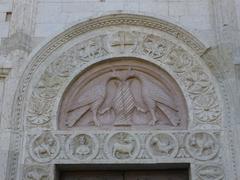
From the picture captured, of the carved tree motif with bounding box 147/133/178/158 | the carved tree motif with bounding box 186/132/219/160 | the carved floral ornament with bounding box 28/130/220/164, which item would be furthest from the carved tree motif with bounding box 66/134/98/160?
the carved tree motif with bounding box 186/132/219/160

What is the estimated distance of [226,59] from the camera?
22.9 ft

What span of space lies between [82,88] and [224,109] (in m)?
2.47

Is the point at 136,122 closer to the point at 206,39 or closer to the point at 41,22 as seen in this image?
the point at 206,39

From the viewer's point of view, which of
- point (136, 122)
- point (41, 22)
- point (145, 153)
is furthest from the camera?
point (41, 22)

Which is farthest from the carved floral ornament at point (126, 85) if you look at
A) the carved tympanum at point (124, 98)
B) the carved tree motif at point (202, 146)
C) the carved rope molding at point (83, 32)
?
the carved tree motif at point (202, 146)

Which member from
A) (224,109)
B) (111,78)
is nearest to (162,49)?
(111,78)

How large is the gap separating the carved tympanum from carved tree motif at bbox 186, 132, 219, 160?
0.36 metres

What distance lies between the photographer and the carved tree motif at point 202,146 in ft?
21.4

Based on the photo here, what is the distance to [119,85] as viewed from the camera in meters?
7.34

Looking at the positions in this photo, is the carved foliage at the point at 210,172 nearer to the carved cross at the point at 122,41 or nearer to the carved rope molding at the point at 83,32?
the carved rope molding at the point at 83,32

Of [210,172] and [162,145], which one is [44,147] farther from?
[210,172]

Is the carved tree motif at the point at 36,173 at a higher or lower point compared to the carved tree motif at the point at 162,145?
lower

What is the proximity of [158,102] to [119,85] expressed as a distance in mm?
763

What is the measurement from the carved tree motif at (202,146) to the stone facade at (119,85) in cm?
2
